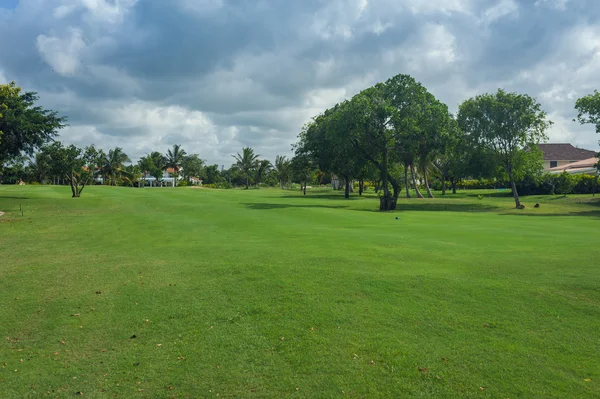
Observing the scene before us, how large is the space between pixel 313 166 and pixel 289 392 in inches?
2737

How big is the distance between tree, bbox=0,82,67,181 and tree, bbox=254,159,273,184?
299 ft

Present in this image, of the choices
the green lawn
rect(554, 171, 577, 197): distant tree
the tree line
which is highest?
the tree line

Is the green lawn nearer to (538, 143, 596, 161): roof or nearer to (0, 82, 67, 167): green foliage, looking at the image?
(0, 82, 67, 167): green foliage

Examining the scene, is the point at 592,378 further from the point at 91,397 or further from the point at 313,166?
the point at 313,166

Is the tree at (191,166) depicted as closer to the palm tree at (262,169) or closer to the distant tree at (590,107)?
the palm tree at (262,169)

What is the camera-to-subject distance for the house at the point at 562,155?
330ft

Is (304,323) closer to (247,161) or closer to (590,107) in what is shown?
(590,107)

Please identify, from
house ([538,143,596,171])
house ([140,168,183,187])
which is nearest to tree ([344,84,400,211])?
house ([538,143,596,171])

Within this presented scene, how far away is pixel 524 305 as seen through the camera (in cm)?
800

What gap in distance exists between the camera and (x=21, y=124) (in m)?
36.8

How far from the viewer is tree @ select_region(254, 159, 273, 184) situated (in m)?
133

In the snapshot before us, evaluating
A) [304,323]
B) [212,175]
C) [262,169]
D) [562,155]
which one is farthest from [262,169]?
[304,323]

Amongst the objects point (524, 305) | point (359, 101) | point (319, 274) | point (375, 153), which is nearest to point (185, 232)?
point (319, 274)

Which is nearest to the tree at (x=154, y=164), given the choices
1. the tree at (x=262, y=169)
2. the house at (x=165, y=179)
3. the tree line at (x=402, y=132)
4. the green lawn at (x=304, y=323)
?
the house at (x=165, y=179)
